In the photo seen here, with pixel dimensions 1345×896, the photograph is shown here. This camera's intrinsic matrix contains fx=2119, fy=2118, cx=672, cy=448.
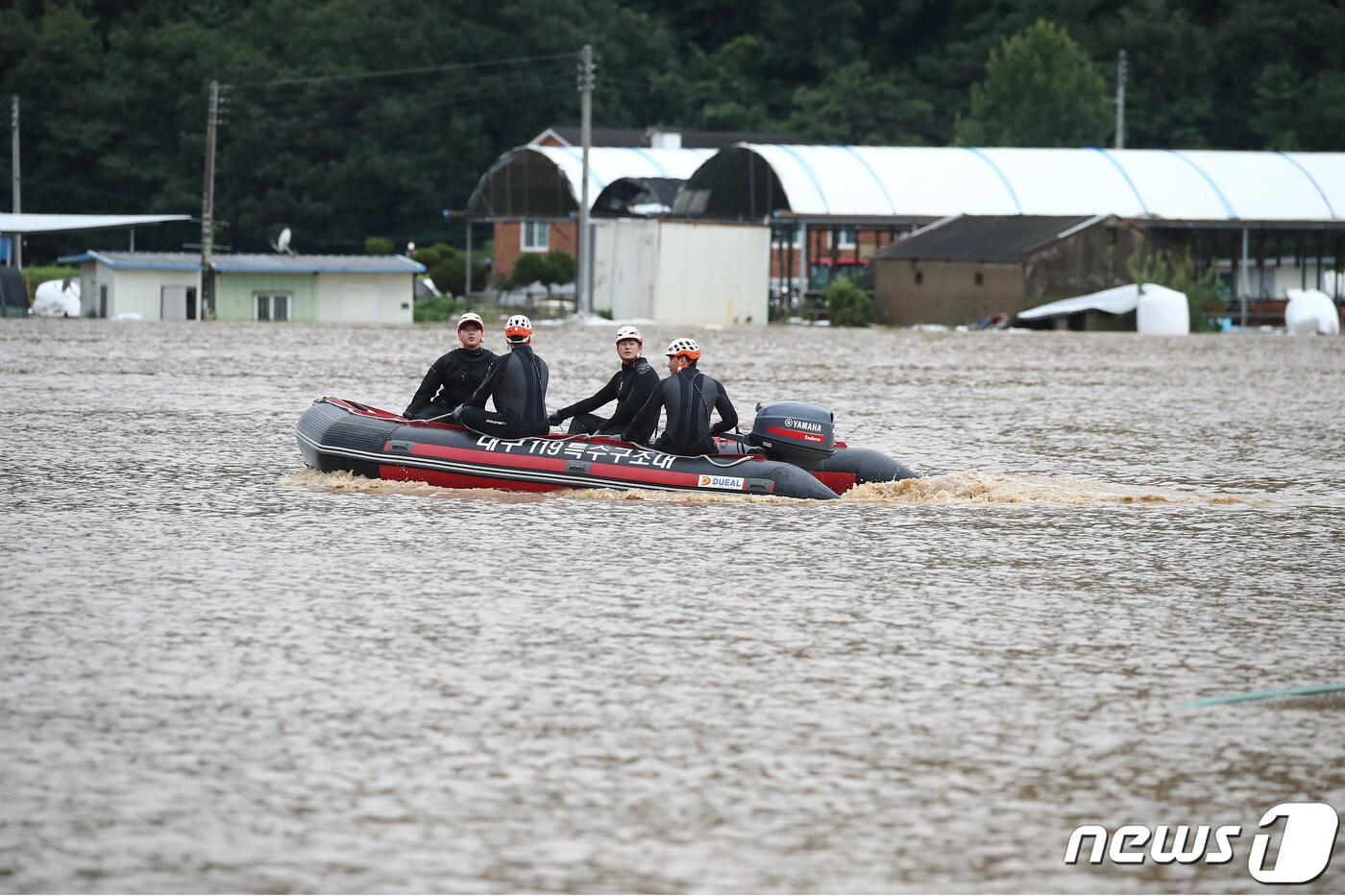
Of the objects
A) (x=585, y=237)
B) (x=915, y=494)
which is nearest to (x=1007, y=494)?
(x=915, y=494)

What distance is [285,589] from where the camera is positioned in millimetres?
11422

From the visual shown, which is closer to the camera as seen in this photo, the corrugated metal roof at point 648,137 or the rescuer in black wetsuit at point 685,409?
the rescuer in black wetsuit at point 685,409

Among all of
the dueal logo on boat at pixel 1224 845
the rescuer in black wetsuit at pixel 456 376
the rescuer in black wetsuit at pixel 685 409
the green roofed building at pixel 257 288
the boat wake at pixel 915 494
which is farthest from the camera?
the green roofed building at pixel 257 288

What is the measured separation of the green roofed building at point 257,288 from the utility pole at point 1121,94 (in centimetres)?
3352

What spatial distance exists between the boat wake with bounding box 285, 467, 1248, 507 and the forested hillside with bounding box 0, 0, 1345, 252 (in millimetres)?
Result: 65197

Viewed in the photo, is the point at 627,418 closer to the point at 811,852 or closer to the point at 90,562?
the point at 90,562

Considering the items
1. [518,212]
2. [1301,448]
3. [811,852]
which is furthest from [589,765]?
[518,212]

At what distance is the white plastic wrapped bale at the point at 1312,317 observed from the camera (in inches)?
1938

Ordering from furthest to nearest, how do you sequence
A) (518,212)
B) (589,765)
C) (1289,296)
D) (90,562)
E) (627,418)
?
(518,212), (1289,296), (627,418), (90,562), (589,765)

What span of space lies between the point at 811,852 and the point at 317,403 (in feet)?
33.5

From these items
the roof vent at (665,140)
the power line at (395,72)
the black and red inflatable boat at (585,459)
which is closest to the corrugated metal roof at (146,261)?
the roof vent at (665,140)

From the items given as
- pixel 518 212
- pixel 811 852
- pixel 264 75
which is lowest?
pixel 811 852

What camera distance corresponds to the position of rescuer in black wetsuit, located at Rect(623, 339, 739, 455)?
15.1 metres

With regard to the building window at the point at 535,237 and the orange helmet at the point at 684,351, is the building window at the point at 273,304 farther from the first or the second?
the orange helmet at the point at 684,351
